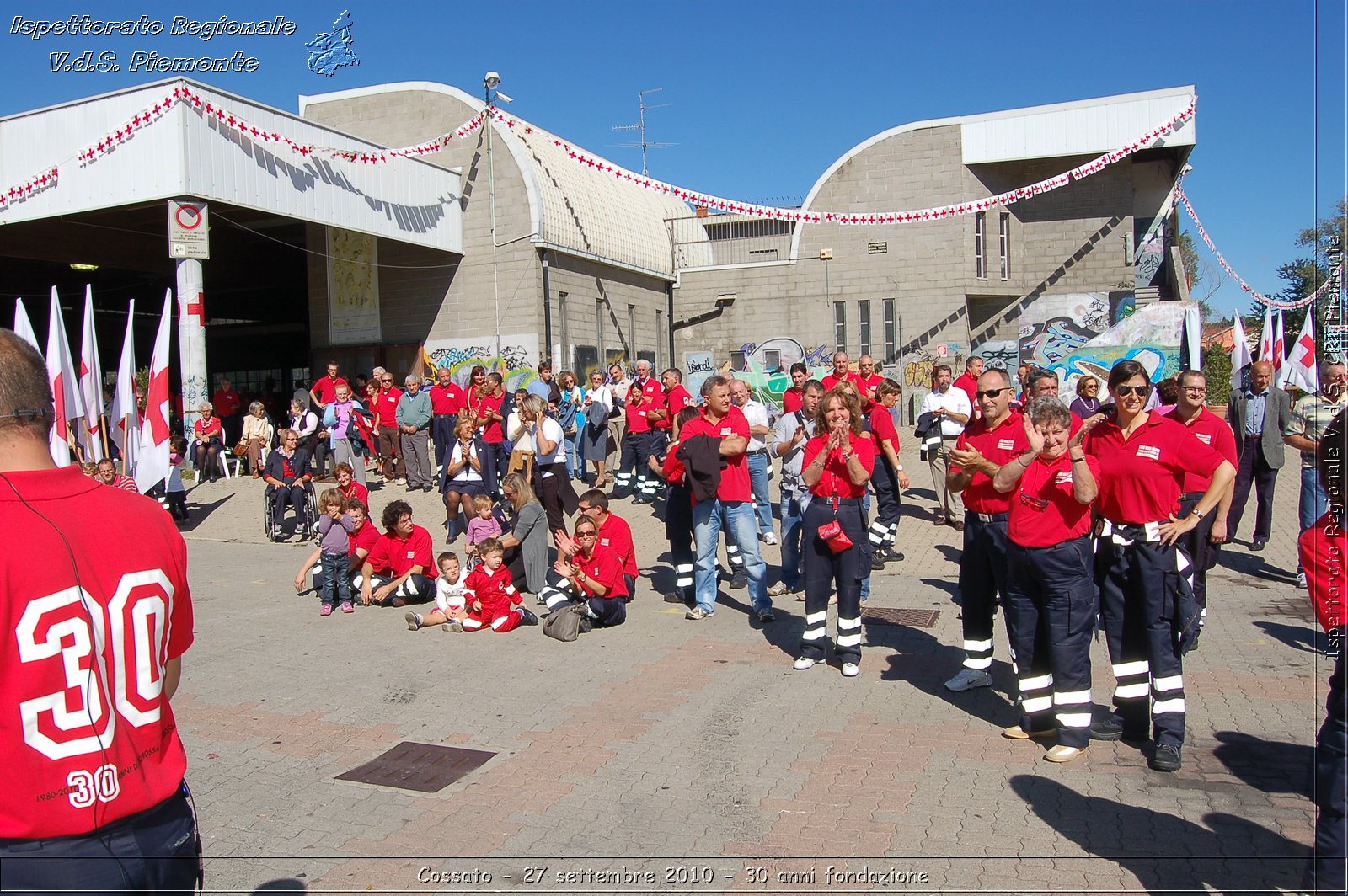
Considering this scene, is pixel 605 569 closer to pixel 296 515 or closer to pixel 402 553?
pixel 402 553

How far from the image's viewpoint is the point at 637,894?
12.6 feet

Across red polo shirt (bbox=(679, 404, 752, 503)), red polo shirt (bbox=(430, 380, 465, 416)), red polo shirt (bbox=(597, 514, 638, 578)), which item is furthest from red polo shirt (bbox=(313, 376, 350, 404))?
red polo shirt (bbox=(679, 404, 752, 503))

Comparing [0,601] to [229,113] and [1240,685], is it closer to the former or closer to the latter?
[1240,685]

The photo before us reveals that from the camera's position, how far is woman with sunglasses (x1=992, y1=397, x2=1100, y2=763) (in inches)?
202

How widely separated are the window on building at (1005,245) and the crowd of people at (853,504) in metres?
15.6

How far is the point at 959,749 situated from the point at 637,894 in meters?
2.24

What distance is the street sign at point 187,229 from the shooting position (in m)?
16.4

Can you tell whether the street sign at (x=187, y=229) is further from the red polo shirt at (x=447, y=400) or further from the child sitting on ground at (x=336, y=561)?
the child sitting on ground at (x=336, y=561)

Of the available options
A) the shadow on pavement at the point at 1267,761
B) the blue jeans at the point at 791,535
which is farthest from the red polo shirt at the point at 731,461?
the shadow on pavement at the point at 1267,761

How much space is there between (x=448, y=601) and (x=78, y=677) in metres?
6.54

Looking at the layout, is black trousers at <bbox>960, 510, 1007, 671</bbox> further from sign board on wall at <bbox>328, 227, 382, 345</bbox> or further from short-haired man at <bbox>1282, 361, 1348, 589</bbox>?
sign board on wall at <bbox>328, 227, 382, 345</bbox>

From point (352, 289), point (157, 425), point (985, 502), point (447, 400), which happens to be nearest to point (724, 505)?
point (985, 502)

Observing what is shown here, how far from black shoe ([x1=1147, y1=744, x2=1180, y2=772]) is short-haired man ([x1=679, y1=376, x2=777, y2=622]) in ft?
12.1

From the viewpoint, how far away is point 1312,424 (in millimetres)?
8211
